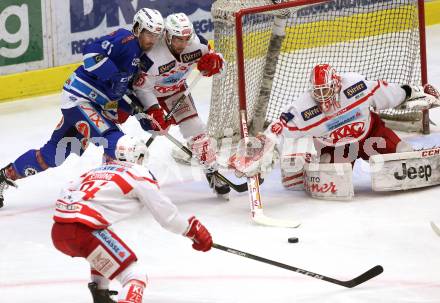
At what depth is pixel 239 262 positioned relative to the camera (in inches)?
198

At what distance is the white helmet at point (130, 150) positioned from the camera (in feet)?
15.1

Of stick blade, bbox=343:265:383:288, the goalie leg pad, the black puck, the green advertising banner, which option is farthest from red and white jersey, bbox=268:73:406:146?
the green advertising banner

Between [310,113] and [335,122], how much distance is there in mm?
158

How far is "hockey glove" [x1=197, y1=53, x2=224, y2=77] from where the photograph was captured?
5.98 metres

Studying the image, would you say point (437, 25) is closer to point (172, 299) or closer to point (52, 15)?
point (52, 15)

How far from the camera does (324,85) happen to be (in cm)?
576

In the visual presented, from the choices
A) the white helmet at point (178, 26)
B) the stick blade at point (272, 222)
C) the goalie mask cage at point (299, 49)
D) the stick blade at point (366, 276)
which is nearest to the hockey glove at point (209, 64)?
the white helmet at point (178, 26)

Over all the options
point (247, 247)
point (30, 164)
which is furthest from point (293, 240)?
point (30, 164)

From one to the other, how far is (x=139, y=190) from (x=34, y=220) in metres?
1.91

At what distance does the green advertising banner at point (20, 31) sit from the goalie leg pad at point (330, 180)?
289cm

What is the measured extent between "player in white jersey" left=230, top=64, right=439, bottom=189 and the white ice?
0.22 meters

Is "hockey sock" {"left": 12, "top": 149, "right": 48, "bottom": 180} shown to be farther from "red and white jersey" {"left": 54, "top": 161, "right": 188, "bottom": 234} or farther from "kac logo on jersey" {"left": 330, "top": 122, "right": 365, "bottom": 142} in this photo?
"red and white jersey" {"left": 54, "top": 161, "right": 188, "bottom": 234}

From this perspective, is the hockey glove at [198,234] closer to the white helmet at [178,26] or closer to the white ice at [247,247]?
the white ice at [247,247]

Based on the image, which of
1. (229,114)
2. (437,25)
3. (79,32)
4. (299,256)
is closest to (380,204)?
(299,256)
